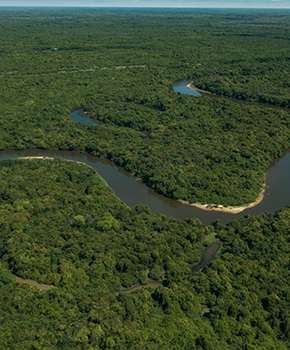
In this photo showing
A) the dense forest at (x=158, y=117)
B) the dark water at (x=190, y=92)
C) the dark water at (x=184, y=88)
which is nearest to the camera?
the dense forest at (x=158, y=117)

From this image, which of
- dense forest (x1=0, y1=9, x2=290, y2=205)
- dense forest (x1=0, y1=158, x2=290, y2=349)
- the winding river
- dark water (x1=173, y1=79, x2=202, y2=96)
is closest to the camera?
dense forest (x1=0, y1=158, x2=290, y2=349)

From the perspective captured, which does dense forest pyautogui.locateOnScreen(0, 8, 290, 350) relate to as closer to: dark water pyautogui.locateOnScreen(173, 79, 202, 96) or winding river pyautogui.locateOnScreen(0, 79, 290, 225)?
winding river pyautogui.locateOnScreen(0, 79, 290, 225)

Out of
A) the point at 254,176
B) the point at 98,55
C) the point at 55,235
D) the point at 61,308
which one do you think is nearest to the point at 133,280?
the point at 61,308

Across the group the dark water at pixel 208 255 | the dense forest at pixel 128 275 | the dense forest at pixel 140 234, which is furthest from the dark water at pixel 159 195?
the dark water at pixel 208 255

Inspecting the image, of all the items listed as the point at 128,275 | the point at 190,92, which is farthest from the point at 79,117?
the point at 128,275

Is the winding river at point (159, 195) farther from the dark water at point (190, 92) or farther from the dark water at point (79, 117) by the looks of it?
the dark water at point (190, 92)

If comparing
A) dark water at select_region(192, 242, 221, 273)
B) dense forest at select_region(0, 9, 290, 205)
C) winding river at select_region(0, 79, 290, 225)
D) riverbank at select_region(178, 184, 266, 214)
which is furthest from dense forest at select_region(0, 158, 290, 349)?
dense forest at select_region(0, 9, 290, 205)
